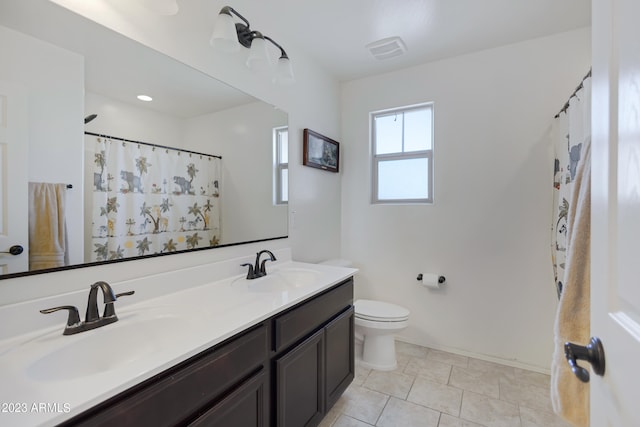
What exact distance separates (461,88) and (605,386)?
7.89 feet

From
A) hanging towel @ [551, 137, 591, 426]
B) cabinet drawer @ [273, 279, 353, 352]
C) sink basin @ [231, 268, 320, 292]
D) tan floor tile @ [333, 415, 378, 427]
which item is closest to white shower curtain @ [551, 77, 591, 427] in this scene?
hanging towel @ [551, 137, 591, 426]

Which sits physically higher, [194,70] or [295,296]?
[194,70]

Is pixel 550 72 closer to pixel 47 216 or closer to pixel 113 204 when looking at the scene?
pixel 113 204

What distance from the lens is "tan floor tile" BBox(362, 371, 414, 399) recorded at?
1956mm

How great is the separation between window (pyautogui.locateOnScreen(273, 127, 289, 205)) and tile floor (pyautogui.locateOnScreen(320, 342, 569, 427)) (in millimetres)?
1418

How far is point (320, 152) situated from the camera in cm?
252

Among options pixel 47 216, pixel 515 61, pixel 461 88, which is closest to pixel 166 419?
pixel 47 216

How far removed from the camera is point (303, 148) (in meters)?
2.32

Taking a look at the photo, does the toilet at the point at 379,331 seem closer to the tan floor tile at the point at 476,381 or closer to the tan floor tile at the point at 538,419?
the tan floor tile at the point at 476,381

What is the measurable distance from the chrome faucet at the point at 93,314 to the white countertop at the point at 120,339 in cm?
3

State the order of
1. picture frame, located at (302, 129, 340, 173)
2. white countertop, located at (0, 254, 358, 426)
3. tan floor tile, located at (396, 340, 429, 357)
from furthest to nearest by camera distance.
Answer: tan floor tile, located at (396, 340, 429, 357)
picture frame, located at (302, 129, 340, 173)
white countertop, located at (0, 254, 358, 426)

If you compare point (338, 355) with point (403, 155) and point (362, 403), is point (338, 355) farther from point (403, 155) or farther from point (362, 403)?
point (403, 155)

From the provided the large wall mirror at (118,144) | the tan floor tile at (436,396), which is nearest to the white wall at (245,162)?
the large wall mirror at (118,144)

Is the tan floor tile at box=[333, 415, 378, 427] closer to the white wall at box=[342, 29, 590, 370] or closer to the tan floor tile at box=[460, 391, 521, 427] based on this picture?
the tan floor tile at box=[460, 391, 521, 427]
